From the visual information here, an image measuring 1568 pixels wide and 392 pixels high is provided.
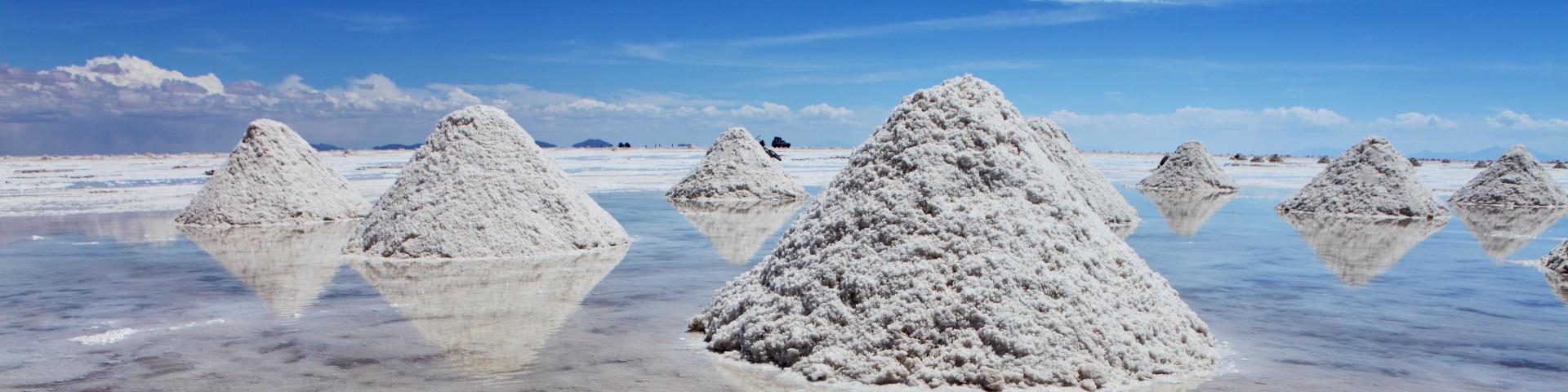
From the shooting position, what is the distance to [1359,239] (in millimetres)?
12008

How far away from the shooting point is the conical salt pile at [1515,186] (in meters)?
18.8

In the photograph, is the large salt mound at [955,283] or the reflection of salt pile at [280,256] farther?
the reflection of salt pile at [280,256]

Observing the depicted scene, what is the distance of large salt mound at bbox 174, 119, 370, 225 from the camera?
12562 millimetres

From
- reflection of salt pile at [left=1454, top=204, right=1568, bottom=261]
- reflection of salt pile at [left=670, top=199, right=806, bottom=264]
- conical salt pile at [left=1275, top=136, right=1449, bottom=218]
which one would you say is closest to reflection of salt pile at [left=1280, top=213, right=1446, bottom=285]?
conical salt pile at [left=1275, top=136, right=1449, bottom=218]

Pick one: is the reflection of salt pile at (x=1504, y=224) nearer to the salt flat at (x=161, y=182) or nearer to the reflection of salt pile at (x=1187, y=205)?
the reflection of salt pile at (x=1187, y=205)

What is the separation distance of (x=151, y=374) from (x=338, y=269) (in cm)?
382

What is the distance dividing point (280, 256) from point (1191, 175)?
20.3 meters

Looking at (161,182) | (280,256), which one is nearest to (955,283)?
(280,256)

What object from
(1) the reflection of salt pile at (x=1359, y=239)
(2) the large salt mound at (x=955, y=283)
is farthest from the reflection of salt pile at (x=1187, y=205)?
(2) the large salt mound at (x=955, y=283)

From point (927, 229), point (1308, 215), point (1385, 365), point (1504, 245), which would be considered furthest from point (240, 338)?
point (1308, 215)

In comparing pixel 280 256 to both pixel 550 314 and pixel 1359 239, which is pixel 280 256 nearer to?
pixel 550 314

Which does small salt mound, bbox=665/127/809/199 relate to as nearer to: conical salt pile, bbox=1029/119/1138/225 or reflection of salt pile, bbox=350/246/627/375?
conical salt pile, bbox=1029/119/1138/225

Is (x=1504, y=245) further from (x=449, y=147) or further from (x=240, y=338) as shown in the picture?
(x=240, y=338)

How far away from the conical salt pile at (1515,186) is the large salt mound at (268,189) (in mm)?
19365
